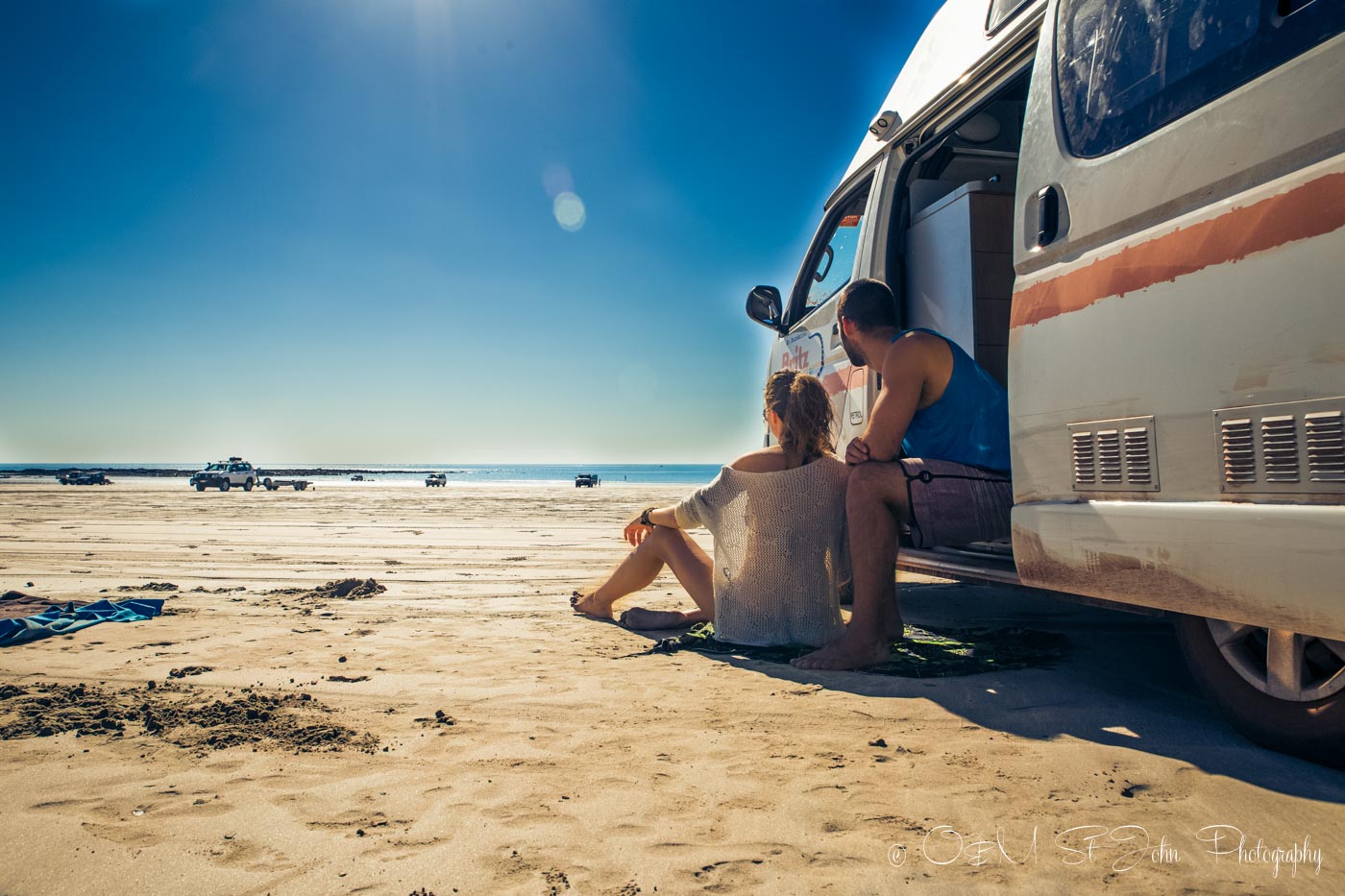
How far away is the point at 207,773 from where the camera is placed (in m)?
2.13

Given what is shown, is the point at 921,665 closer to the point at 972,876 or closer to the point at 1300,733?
the point at 1300,733

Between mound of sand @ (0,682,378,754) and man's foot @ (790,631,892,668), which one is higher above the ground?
man's foot @ (790,631,892,668)

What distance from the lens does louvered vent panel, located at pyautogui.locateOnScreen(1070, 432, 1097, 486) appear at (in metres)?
2.30

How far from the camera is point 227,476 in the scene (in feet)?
108

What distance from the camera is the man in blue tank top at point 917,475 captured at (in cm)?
317

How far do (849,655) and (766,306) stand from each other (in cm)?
304

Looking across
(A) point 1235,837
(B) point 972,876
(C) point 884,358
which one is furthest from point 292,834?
(C) point 884,358

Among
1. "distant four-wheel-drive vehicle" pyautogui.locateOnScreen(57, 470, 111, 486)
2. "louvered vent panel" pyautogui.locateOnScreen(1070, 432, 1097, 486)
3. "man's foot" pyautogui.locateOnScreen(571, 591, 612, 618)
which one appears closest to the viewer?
"louvered vent panel" pyautogui.locateOnScreen(1070, 432, 1097, 486)

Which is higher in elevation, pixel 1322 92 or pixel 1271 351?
pixel 1322 92

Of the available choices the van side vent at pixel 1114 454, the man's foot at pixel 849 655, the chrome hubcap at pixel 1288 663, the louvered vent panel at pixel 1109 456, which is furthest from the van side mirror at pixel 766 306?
→ the chrome hubcap at pixel 1288 663

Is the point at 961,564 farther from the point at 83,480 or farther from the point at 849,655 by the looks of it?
the point at 83,480

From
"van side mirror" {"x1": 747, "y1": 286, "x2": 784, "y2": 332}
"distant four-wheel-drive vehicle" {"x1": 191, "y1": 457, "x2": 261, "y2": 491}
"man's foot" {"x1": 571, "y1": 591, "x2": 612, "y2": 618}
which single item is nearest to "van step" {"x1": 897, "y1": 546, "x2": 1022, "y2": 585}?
"man's foot" {"x1": 571, "y1": 591, "x2": 612, "y2": 618}

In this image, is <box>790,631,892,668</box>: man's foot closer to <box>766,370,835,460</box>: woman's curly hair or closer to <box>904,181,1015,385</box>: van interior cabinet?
<box>766,370,835,460</box>: woman's curly hair

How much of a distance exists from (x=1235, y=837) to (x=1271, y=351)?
1140 mm
